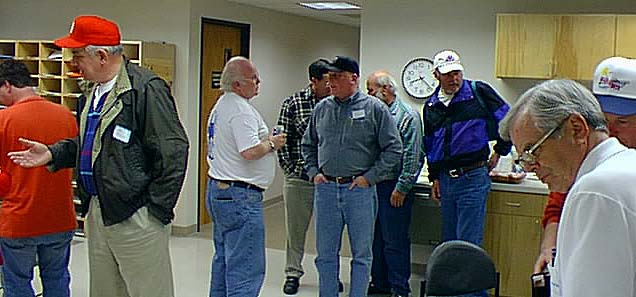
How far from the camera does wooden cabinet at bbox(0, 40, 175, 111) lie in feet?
21.7

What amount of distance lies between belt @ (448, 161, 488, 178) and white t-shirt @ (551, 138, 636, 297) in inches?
123

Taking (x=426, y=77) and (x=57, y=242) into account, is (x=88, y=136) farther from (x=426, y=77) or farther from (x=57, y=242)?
(x=426, y=77)

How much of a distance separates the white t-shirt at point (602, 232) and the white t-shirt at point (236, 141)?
268 cm

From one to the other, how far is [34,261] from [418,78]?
3753 mm

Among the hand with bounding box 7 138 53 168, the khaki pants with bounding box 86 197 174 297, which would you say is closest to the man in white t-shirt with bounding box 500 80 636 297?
the khaki pants with bounding box 86 197 174 297

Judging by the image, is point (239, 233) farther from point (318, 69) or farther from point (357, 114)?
point (318, 69)

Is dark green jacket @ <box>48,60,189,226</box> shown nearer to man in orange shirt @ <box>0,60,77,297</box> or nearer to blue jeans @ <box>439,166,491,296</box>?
man in orange shirt @ <box>0,60,77,297</box>

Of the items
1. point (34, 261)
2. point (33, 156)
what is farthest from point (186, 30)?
point (33, 156)

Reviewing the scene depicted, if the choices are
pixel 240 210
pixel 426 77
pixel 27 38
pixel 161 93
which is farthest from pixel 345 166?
pixel 27 38

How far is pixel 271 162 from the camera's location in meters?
4.10

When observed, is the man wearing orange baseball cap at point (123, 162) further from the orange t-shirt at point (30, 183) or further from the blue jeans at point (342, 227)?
the blue jeans at point (342, 227)

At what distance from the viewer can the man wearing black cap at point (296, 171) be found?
16.6ft

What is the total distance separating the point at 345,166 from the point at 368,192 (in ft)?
0.67

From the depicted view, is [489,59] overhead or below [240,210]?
overhead
